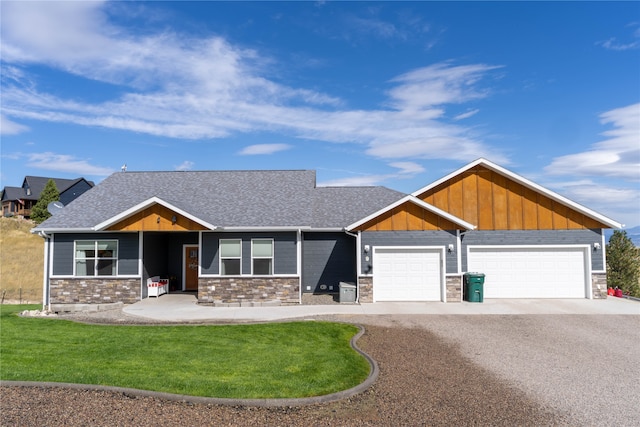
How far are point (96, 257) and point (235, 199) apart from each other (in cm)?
632

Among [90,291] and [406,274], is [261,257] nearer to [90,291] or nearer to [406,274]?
[406,274]

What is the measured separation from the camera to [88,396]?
620cm

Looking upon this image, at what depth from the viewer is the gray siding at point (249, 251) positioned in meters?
16.6

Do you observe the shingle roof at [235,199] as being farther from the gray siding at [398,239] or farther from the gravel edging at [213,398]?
the gravel edging at [213,398]

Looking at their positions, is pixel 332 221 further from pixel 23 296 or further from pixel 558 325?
pixel 23 296

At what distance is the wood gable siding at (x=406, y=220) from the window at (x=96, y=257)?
1001cm

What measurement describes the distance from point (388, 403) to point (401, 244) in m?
10.6

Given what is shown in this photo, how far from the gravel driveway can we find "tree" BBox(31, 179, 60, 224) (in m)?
54.9

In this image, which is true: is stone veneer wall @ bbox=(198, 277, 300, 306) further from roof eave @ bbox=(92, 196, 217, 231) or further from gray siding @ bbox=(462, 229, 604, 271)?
gray siding @ bbox=(462, 229, 604, 271)

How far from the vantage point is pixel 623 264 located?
68.2ft

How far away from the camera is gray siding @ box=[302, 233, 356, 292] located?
1871cm

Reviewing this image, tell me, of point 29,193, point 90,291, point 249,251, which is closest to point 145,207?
point 90,291

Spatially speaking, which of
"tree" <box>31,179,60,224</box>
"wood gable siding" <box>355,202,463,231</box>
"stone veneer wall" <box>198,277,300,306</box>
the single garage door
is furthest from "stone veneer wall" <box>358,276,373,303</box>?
"tree" <box>31,179,60,224</box>

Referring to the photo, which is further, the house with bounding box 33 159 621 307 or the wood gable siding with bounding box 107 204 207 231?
the house with bounding box 33 159 621 307
